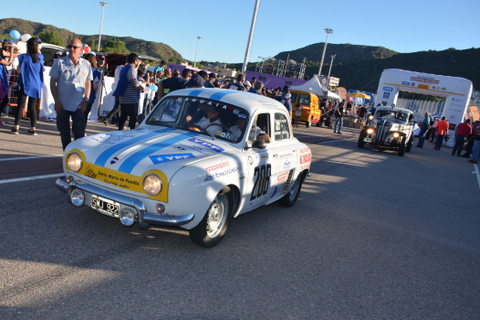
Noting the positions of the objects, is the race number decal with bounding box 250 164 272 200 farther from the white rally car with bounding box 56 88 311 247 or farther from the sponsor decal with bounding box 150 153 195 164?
the sponsor decal with bounding box 150 153 195 164

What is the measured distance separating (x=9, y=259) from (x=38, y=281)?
46 cm

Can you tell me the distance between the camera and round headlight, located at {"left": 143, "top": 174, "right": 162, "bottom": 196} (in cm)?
364

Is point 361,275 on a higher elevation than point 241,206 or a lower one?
lower

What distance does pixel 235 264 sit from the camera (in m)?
3.96

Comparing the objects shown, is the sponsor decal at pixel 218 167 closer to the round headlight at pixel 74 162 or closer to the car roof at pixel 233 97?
the car roof at pixel 233 97

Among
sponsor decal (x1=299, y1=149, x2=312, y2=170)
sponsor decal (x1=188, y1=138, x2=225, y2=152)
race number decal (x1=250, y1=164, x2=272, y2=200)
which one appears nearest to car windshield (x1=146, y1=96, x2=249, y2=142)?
sponsor decal (x1=188, y1=138, x2=225, y2=152)

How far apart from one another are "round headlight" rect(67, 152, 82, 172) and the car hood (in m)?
0.05

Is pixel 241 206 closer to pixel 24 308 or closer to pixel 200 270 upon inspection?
pixel 200 270

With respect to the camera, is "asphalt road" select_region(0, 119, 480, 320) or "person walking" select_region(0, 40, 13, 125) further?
"person walking" select_region(0, 40, 13, 125)

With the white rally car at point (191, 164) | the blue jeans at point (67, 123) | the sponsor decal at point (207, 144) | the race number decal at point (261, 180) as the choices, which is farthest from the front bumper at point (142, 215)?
the blue jeans at point (67, 123)

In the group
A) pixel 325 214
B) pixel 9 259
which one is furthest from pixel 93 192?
pixel 325 214

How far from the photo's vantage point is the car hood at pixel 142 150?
12.4 feet

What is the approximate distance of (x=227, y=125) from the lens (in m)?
4.97

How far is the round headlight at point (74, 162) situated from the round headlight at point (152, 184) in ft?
2.73
